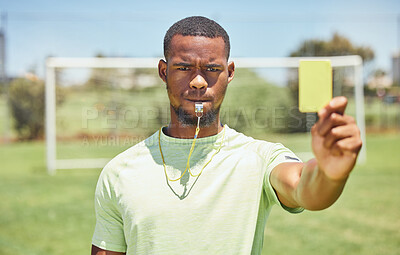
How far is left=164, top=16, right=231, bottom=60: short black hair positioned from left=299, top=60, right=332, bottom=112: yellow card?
0.56 meters

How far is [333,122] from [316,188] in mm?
236

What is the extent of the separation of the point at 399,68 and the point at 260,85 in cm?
782

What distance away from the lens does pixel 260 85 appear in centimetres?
1405

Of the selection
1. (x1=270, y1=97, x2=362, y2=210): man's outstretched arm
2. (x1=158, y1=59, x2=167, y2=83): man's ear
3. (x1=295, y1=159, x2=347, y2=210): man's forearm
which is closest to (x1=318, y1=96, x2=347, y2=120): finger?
(x1=270, y1=97, x2=362, y2=210): man's outstretched arm

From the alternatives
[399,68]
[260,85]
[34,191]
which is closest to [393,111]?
[399,68]

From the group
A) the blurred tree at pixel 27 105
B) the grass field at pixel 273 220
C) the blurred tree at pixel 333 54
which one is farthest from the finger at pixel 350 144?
the blurred tree at pixel 27 105

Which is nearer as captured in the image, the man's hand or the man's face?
the man's hand

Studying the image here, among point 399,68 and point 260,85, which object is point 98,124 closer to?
point 260,85

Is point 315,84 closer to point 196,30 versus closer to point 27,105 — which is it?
point 196,30

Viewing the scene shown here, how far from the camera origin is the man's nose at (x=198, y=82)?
145cm

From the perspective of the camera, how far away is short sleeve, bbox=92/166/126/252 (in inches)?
59.7

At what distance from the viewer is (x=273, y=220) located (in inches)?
239

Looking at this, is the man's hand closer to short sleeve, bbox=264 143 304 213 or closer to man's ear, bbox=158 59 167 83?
short sleeve, bbox=264 143 304 213

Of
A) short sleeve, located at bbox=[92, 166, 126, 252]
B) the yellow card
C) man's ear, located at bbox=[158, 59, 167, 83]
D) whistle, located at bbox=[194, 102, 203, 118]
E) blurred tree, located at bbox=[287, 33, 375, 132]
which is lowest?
short sleeve, located at bbox=[92, 166, 126, 252]
